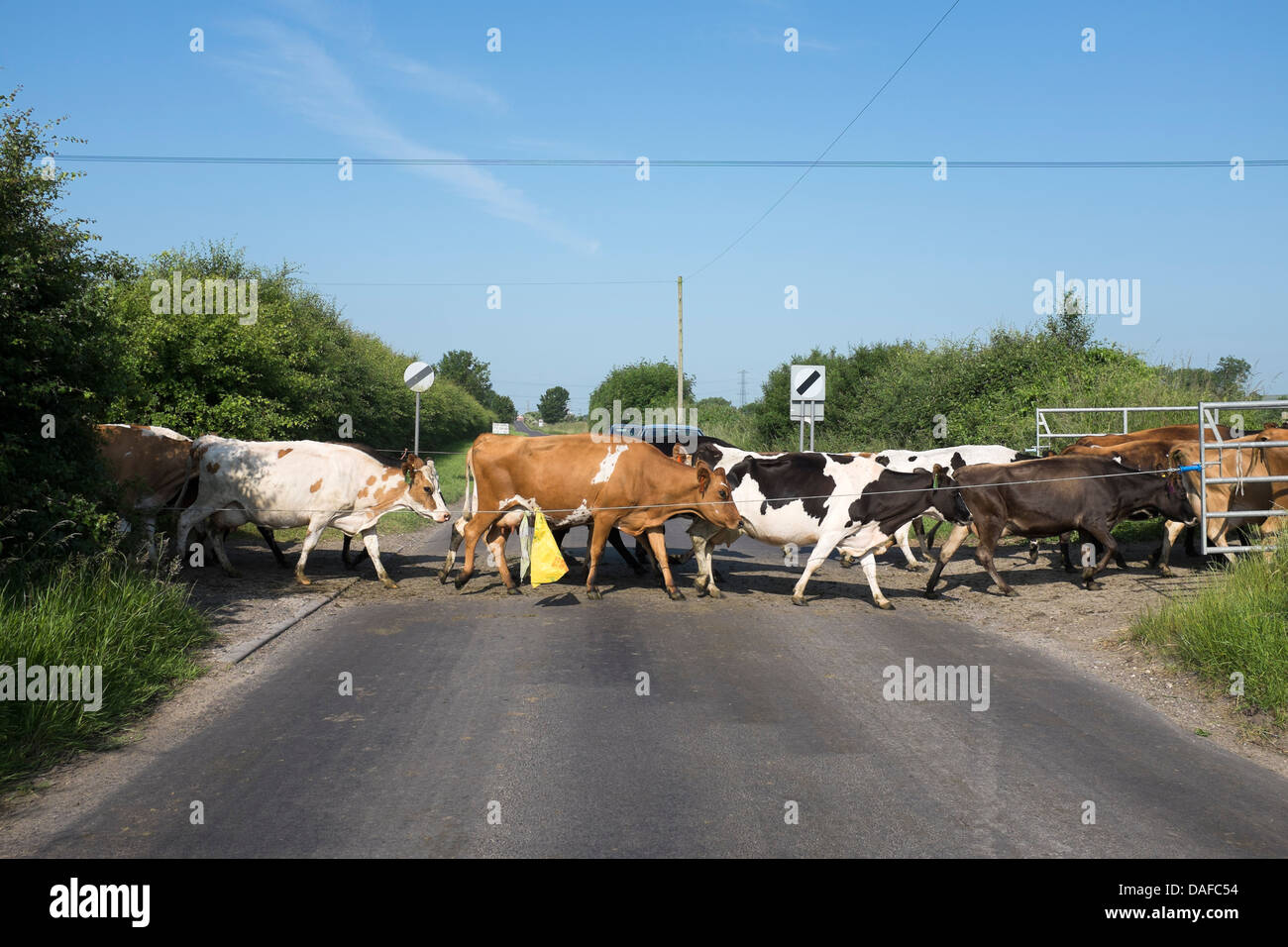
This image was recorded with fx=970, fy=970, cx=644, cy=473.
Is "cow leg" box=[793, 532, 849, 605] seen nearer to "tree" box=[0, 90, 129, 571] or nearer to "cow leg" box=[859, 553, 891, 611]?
"cow leg" box=[859, 553, 891, 611]

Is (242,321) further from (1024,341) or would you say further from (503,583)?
(1024,341)

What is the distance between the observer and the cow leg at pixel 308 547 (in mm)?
12463

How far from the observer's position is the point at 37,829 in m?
4.83

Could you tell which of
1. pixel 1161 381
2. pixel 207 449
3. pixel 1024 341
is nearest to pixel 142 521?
pixel 207 449

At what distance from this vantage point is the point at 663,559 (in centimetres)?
1223

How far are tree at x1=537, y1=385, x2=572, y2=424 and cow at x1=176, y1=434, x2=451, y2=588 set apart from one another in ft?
527

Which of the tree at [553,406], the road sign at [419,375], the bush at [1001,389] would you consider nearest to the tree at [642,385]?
the bush at [1001,389]

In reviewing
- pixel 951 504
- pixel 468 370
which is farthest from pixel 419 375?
pixel 468 370

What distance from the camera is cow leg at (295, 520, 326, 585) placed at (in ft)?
40.9

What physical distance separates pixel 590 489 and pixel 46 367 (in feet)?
20.4

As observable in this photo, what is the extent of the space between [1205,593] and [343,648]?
792 centimetres

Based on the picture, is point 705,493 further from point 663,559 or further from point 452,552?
point 452,552

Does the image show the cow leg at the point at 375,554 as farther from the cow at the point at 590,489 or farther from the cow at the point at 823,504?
the cow at the point at 823,504

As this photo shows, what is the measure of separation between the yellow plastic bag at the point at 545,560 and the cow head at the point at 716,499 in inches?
83.8
